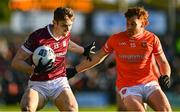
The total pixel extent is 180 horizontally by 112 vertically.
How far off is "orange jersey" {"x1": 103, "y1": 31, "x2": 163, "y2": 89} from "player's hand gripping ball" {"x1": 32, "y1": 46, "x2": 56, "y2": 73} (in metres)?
1.16

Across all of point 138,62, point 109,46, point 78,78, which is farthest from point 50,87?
point 78,78

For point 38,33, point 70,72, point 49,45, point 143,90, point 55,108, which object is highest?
point 38,33

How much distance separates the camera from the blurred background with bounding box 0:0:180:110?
2738cm

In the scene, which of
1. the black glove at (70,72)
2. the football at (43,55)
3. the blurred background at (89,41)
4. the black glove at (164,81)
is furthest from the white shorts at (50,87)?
the blurred background at (89,41)

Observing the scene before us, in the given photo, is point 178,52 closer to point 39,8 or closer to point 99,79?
point 99,79

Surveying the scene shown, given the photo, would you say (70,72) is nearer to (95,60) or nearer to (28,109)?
(95,60)

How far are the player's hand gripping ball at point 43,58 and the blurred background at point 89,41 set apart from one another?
1072cm

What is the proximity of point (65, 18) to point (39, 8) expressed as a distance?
23.8 metres

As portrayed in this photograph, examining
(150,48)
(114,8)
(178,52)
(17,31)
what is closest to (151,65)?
(150,48)

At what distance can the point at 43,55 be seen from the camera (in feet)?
42.1

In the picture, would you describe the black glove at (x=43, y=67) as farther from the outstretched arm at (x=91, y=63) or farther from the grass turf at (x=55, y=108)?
the grass turf at (x=55, y=108)

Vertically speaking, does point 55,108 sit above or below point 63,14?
below

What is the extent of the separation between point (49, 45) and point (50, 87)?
0.66m

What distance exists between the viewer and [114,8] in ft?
158
